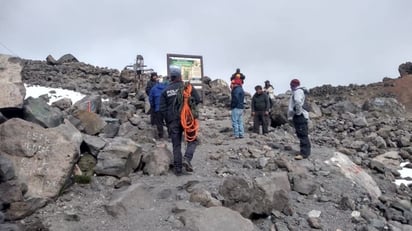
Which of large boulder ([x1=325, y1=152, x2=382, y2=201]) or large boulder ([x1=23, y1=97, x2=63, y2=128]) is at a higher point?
large boulder ([x1=23, y1=97, x2=63, y2=128])

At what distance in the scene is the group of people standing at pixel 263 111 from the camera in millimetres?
11539

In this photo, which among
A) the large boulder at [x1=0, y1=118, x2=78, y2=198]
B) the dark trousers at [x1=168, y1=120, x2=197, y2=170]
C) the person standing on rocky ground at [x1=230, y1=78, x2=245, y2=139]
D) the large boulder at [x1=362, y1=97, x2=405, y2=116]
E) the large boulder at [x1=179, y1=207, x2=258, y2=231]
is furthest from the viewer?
the large boulder at [x1=362, y1=97, x2=405, y2=116]

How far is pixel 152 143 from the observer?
1164cm

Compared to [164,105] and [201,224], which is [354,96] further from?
[201,224]

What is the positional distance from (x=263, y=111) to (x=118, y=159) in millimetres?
7272

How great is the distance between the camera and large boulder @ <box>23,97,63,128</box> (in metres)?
9.09

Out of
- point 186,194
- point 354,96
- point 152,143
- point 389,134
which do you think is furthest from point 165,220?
point 354,96

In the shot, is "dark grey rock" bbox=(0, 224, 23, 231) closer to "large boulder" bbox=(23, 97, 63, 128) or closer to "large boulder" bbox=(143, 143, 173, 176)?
"large boulder" bbox=(23, 97, 63, 128)

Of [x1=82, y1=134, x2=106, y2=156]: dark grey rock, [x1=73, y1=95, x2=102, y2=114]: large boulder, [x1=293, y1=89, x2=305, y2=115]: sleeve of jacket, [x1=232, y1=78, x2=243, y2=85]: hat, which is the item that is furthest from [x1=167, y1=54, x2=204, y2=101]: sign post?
[x1=82, y1=134, x2=106, y2=156]: dark grey rock

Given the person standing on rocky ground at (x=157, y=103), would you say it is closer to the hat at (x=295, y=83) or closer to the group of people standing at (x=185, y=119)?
the group of people standing at (x=185, y=119)

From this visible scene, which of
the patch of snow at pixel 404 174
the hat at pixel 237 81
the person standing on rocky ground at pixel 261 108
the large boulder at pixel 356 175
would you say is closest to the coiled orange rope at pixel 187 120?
the large boulder at pixel 356 175

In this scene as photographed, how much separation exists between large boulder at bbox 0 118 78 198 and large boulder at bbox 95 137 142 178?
0.85 meters

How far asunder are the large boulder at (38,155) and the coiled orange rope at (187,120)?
7.33 ft

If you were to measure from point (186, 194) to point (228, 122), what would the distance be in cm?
1069
